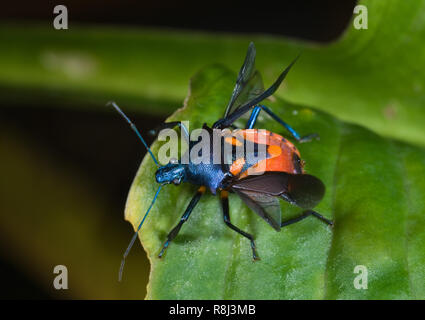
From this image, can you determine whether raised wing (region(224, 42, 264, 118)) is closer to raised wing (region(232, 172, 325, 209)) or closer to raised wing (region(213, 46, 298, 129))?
raised wing (region(213, 46, 298, 129))

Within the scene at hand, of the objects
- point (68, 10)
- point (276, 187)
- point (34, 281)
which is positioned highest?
point (68, 10)

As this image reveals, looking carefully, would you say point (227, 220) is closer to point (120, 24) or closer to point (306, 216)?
point (306, 216)

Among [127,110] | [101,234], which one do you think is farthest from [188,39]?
[101,234]

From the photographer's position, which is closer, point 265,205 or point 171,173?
point 265,205


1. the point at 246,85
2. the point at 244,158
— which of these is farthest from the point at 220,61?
the point at 244,158

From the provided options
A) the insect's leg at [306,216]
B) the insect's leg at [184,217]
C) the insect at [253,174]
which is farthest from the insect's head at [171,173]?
the insect's leg at [306,216]

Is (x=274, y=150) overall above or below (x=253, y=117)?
below
